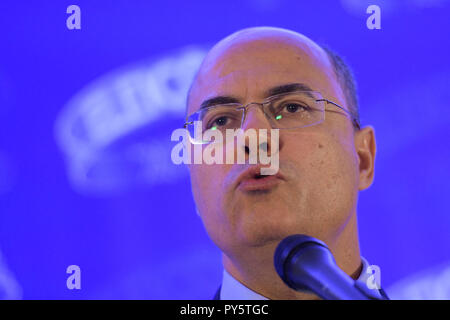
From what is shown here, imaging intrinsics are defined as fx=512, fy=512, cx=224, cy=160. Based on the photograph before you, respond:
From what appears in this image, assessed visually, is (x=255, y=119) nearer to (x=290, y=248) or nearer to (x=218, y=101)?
(x=218, y=101)

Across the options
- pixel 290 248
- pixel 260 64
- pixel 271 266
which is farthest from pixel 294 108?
pixel 290 248

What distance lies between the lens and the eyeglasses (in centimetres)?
126

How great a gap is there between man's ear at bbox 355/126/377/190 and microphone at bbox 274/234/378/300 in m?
0.62

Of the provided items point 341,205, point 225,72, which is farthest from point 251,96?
point 341,205

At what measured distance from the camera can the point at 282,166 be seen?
1.16 m

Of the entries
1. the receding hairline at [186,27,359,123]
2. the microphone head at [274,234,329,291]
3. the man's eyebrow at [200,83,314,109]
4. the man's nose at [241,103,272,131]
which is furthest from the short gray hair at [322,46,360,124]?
the microphone head at [274,234,329,291]

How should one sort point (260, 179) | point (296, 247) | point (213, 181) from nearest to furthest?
point (296, 247), point (260, 179), point (213, 181)

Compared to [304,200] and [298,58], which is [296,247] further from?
[298,58]

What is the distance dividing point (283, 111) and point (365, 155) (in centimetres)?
28

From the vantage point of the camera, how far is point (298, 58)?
1.33 metres

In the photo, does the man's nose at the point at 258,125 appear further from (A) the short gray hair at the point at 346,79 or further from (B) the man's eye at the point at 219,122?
(A) the short gray hair at the point at 346,79

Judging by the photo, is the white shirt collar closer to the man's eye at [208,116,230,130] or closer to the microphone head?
the man's eye at [208,116,230,130]
